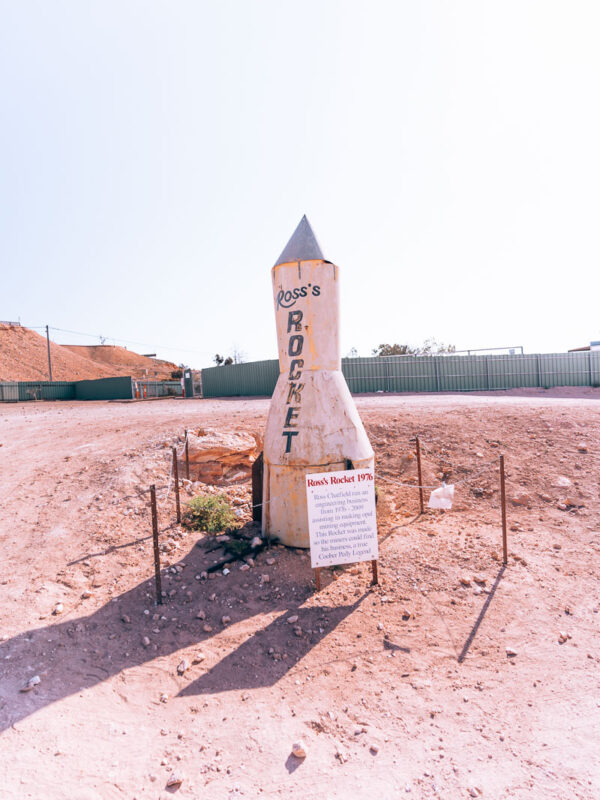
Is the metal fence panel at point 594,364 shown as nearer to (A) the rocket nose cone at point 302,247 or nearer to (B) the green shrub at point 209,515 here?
(A) the rocket nose cone at point 302,247

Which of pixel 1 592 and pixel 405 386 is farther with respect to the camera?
pixel 405 386

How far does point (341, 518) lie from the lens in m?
4.57

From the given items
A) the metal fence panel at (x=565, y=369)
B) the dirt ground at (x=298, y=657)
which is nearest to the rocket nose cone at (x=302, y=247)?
the dirt ground at (x=298, y=657)

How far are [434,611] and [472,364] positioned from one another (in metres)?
21.3

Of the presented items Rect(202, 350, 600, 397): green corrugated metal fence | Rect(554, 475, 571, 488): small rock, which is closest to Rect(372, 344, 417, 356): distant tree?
Rect(202, 350, 600, 397): green corrugated metal fence

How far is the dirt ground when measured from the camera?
2.67 metres

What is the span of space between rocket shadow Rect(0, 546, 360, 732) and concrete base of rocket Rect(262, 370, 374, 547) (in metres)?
A: 0.55

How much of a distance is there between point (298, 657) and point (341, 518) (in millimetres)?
1318

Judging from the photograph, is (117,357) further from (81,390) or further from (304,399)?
(304,399)

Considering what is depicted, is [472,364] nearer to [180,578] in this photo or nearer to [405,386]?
[405,386]

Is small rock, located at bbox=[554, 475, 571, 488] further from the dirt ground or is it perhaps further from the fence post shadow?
the fence post shadow

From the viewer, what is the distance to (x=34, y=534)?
18.4 feet

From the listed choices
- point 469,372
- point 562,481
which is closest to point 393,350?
point 469,372

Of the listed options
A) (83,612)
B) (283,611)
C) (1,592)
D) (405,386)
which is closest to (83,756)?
(83,612)
